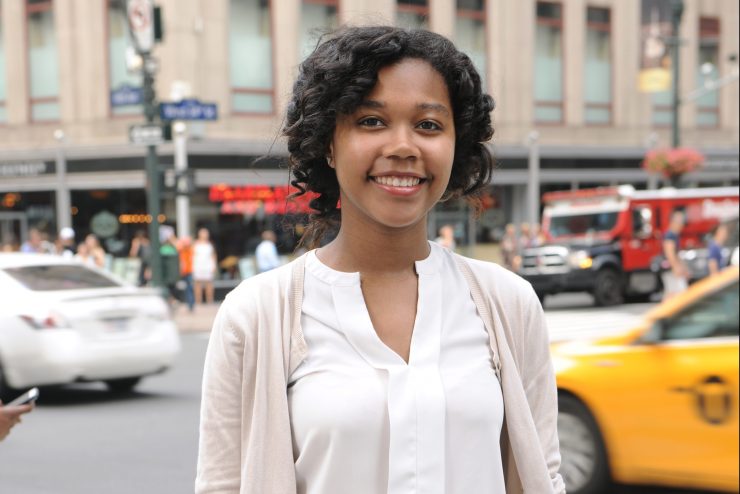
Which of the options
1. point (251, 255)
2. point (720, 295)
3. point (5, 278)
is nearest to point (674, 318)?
point (720, 295)

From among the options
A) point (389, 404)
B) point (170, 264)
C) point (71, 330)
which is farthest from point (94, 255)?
point (389, 404)

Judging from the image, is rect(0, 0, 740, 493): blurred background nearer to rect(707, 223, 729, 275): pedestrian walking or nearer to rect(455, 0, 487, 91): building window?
rect(455, 0, 487, 91): building window

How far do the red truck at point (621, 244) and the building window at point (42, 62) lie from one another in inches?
537

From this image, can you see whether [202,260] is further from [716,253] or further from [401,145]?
[401,145]

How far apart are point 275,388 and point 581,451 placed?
4236 mm

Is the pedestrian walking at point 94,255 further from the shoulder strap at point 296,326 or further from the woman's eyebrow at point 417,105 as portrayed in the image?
the woman's eyebrow at point 417,105

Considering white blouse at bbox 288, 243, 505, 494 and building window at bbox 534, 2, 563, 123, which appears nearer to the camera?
white blouse at bbox 288, 243, 505, 494

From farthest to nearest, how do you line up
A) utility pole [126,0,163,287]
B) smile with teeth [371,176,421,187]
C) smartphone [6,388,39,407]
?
utility pole [126,0,163,287] < smartphone [6,388,39,407] < smile with teeth [371,176,421,187]

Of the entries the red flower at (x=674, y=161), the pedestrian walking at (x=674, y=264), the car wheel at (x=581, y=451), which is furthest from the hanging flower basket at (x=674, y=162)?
the car wheel at (x=581, y=451)

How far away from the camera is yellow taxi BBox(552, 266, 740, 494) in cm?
530

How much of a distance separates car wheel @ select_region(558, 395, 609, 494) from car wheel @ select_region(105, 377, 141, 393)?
5.87 m

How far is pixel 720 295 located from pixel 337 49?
427cm

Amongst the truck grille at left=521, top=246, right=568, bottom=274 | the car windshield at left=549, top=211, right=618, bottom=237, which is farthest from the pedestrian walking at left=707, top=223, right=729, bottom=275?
the car windshield at left=549, top=211, right=618, bottom=237

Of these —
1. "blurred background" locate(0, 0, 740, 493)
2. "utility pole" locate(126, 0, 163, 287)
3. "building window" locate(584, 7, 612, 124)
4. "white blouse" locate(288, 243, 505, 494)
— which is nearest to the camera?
"white blouse" locate(288, 243, 505, 494)
